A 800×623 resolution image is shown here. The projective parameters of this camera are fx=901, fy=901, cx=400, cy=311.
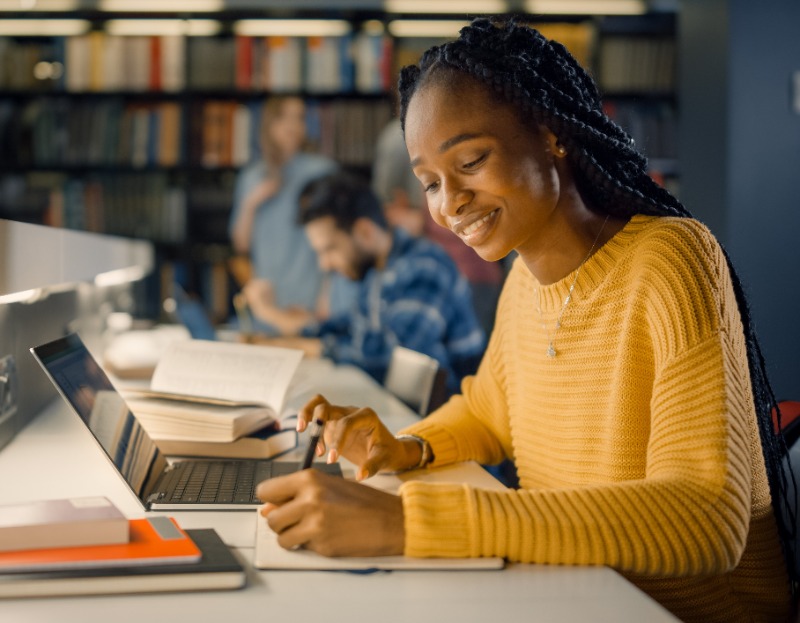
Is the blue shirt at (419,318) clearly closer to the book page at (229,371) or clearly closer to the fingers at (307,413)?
the book page at (229,371)

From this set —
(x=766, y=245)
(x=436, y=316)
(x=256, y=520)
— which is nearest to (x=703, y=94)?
(x=766, y=245)

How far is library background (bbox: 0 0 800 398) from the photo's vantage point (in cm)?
439

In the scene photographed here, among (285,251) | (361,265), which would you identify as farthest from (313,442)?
(285,251)

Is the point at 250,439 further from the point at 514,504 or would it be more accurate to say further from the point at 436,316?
the point at 436,316

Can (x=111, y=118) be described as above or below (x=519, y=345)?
above

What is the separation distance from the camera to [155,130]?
446 centimetres

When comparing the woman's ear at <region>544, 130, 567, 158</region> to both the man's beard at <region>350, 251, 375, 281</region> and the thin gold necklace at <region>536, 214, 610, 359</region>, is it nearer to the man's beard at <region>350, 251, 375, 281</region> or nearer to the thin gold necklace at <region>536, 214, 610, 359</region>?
the thin gold necklace at <region>536, 214, 610, 359</region>

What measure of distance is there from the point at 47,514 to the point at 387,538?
308 millimetres

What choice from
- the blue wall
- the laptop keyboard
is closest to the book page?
the laptop keyboard

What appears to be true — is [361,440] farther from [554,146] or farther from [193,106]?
[193,106]

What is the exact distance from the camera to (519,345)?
51.4 inches

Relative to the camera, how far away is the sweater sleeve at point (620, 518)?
0.83m

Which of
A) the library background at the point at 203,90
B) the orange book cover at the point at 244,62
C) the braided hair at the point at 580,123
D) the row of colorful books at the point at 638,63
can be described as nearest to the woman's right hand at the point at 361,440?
the braided hair at the point at 580,123

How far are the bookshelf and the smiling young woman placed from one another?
332 cm
